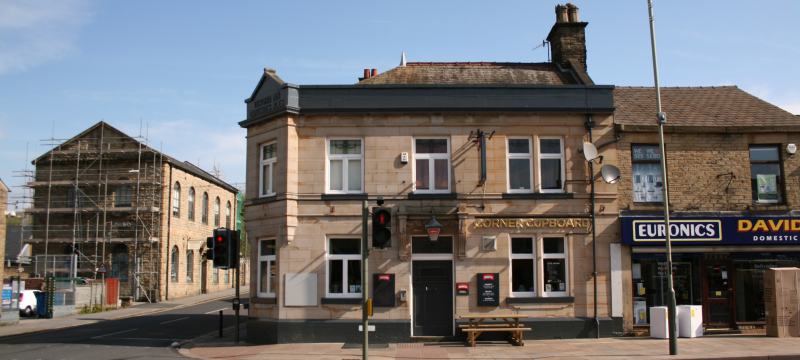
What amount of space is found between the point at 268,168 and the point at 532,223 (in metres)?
7.69

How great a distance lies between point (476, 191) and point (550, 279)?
321 centimetres

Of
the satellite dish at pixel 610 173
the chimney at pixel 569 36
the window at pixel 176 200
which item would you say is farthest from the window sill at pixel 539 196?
the window at pixel 176 200

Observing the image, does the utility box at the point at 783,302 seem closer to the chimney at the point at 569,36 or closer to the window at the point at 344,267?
the chimney at the point at 569,36

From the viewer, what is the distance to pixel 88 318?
25.5 metres

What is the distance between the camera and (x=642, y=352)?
1327 centimetres

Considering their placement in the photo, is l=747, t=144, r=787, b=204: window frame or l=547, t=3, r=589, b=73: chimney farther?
l=547, t=3, r=589, b=73: chimney

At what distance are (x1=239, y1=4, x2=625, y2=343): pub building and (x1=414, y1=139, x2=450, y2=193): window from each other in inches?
1.3

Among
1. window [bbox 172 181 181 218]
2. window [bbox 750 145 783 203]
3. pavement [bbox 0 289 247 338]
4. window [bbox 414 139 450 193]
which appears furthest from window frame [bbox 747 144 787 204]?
window [bbox 172 181 181 218]

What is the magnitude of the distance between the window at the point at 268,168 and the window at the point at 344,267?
2453 millimetres

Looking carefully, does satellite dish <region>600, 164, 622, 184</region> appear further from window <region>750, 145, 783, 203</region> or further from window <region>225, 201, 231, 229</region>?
window <region>225, 201, 231, 229</region>

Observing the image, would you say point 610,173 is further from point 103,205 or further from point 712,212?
point 103,205

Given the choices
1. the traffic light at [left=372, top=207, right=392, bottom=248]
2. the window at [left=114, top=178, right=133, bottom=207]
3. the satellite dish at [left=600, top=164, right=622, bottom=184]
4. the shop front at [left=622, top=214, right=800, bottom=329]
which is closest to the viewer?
the traffic light at [left=372, top=207, right=392, bottom=248]

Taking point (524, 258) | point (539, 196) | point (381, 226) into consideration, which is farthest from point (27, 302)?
point (539, 196)

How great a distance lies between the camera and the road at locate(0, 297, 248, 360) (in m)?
14.4
